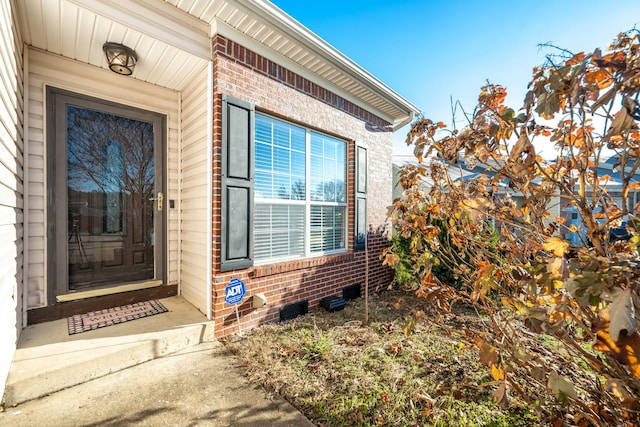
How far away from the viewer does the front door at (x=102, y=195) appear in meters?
2.79

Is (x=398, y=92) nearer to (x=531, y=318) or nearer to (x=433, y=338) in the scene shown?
(x=433, y=338)

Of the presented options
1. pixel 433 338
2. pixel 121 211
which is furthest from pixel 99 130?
pixel 433 338

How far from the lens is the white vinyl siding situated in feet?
9.74

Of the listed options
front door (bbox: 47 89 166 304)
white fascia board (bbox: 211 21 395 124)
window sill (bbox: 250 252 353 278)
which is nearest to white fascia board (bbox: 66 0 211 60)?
white fascia board (bbox: 211 21 395 124)

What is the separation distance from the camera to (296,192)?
3.79 metres

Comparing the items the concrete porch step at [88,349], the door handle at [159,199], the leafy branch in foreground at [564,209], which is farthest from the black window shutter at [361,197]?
the door handle at [159,199]

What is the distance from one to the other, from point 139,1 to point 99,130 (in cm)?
140

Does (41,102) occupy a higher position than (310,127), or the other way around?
(310,127)

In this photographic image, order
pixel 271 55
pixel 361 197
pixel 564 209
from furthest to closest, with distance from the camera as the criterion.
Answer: pixel 361 197, pixel 271 55, pixel 564 209

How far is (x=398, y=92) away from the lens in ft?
15.9

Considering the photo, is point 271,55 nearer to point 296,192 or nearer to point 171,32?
point 171,32

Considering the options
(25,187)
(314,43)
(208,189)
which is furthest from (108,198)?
(314,43)

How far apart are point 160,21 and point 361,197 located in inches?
131

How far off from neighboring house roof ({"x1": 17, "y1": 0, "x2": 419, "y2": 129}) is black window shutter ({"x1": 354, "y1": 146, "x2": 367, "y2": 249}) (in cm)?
143
